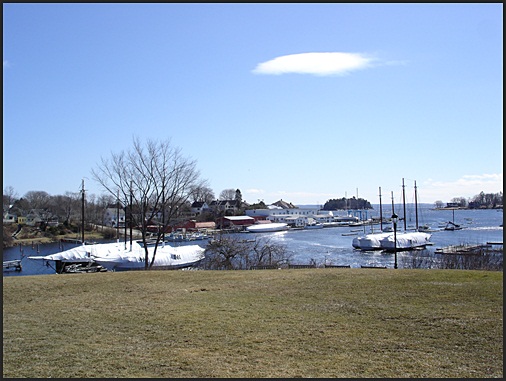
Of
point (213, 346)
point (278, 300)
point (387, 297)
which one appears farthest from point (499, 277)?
point (213, 346)

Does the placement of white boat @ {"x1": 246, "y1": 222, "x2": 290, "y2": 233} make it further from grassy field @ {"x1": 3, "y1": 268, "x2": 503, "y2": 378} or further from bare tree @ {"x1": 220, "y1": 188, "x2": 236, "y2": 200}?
grassy field @ {"x1": 3, "y1": 268, "x2": 503, "y2": 378}

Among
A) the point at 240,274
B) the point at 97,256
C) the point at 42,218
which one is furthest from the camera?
the point at 42,218

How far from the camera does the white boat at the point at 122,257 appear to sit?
30469 mm

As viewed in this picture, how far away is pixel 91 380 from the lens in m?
5.62

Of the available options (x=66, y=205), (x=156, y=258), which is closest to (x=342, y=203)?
(x=66, y=205)

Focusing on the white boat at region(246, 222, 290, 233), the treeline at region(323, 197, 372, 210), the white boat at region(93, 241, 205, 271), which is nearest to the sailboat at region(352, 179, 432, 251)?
the white boat at region(93, 241, 205, 271)

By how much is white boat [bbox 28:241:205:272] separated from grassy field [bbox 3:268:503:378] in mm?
17382

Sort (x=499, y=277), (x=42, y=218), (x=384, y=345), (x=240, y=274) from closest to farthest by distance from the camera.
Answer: (x=384, y=345) < (x=499, y=277) < (x=240, y=274) < (x=42, y=218)

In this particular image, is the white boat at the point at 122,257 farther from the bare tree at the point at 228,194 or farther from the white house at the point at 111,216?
the bare tree at the point at 228,194

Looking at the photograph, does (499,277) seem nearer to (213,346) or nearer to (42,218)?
(213,346)

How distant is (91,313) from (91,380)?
Result: 4.37 m

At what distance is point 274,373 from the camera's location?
18.9ft

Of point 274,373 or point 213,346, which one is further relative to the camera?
point 213,346

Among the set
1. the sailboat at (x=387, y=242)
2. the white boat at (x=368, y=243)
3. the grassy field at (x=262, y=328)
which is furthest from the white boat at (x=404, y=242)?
the grassy field at (x=262, y=328)
